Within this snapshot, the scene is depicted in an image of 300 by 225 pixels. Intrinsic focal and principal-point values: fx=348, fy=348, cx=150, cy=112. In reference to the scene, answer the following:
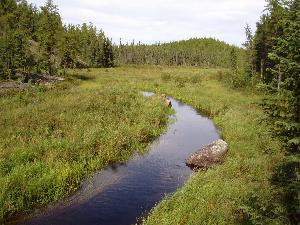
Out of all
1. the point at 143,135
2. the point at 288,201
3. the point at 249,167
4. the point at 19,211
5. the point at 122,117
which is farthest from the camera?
the point at 122,117

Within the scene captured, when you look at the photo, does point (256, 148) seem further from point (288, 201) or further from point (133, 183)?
point (288, 201)

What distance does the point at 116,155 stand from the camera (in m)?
23.0

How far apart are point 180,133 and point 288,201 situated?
19614mm

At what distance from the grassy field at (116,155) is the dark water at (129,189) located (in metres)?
0.92

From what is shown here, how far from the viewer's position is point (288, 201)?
1247cm

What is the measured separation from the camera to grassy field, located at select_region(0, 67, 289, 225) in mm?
14070

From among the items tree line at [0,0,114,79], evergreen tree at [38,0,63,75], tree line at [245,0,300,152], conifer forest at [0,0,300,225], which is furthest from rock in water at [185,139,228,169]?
evergreen tree at [38,0,63,75]

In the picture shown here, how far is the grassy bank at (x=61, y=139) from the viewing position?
16703 millimetres

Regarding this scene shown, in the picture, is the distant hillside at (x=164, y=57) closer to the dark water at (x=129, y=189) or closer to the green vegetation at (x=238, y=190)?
the dark water at (x=129, y=189)

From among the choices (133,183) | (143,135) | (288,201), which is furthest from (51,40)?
(288,201)

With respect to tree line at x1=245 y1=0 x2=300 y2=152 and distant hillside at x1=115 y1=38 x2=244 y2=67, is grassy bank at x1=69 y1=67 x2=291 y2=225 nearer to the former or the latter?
tree line at x1=245 y1=0 x2=300 y2=152

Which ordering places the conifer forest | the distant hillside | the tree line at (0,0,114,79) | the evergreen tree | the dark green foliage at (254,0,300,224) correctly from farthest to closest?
1. the distant hillside
2. the evergreen tree
3. the tree line at (0,0,114,79)
4. the conifer forest
5. the dark green foliage at (254,0,300,224)

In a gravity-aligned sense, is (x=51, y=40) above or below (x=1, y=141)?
above

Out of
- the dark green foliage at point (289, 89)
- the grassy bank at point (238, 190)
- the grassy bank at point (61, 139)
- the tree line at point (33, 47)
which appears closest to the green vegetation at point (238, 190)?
the grassy bank at point (238, 190)
